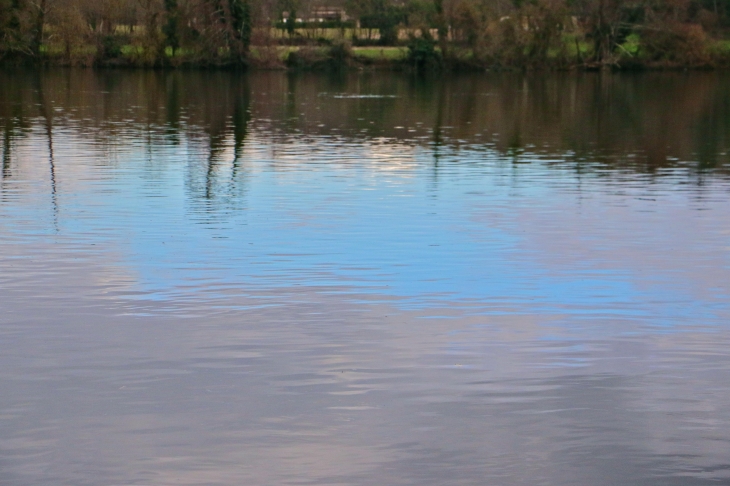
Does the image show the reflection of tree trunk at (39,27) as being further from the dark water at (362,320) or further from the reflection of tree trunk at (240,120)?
the dark water at (362,320)

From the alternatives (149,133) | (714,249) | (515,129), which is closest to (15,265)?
(714,249)

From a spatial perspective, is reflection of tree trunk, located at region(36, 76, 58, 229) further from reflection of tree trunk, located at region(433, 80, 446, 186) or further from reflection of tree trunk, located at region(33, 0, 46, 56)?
reflection of tree trunk, located at region(33, 0, 46, 56)

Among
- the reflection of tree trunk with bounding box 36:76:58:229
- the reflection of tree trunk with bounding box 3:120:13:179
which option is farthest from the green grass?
the reflection of tree trunk with bounding box 3:120:13:179

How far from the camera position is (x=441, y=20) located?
220 feet

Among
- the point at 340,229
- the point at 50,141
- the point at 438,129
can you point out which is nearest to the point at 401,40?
the point at 438,129

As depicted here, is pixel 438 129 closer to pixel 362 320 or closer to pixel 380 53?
pixel 362 320

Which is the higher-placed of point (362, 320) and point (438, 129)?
point (438, 129)

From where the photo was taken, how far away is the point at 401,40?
7038 cm

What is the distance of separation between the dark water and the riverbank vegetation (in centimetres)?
4530

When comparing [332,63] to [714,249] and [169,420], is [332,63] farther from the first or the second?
[169,420]

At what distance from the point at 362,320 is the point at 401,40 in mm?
63037

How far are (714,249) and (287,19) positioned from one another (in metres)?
63.0

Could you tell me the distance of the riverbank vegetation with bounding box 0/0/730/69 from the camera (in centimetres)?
6462

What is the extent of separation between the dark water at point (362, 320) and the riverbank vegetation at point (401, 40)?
4530 cm
